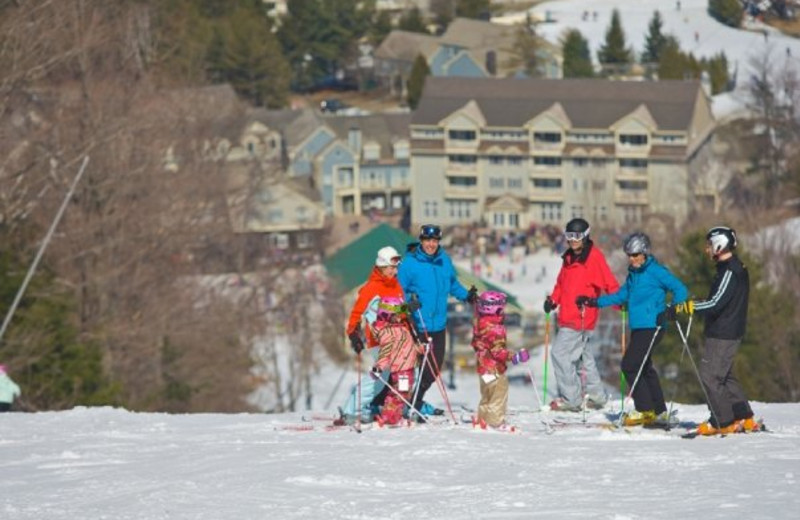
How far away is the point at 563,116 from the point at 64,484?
82096mm

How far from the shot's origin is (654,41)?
352ft

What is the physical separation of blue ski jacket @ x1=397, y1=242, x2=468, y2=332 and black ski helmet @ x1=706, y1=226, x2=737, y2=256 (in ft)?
6.55

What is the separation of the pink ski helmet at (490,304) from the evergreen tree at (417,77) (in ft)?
312

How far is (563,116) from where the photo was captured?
9388 cm

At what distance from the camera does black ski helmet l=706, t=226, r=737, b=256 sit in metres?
13.1

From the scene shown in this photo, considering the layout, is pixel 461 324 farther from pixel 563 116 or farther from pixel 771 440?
pixel 771 440

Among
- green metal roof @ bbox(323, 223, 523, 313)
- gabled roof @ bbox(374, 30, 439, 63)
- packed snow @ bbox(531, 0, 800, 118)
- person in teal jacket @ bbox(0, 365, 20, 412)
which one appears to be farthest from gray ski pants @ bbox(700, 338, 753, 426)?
gabled roof @ bbox(374, 30, 439, 63)

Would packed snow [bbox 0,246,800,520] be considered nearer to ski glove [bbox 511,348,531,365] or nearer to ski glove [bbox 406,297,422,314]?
ski glove [bbox 511,348,531,365]

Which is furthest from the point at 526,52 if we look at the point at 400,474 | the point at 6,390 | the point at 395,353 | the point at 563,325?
the point at 400,474

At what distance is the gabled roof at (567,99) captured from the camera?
93.3 meters

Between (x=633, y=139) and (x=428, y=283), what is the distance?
79.0 meters

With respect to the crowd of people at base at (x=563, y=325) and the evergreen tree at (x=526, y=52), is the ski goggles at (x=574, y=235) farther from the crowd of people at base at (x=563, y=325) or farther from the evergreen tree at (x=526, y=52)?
the evergreen tree at (x=526, y=52)

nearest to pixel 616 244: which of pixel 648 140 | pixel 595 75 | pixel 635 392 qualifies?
pixel 648 140

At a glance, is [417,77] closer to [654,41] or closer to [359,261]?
[654,41]
